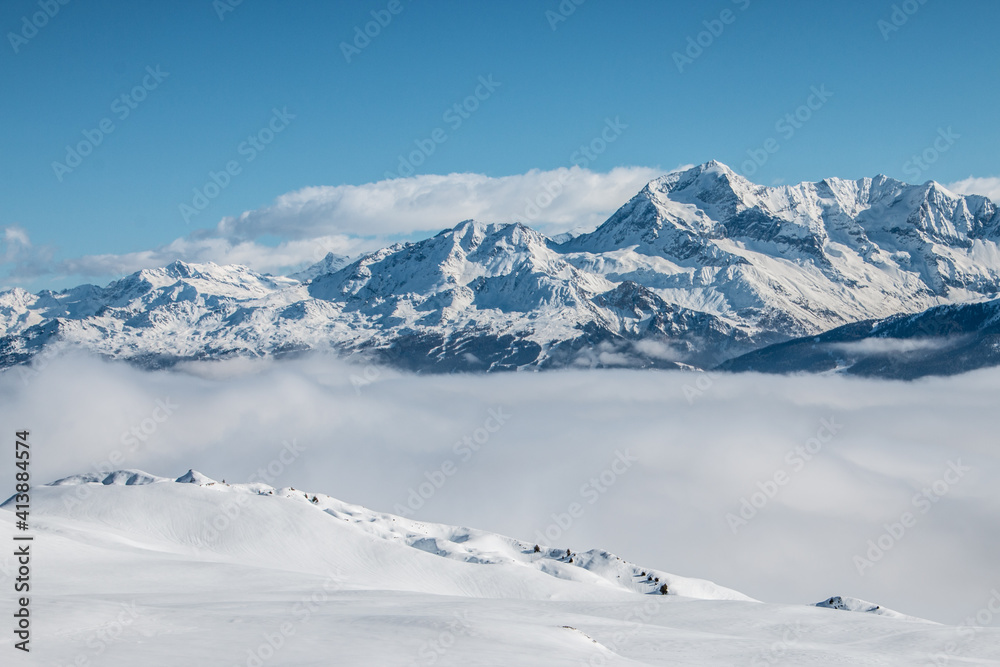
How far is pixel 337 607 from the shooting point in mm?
54031

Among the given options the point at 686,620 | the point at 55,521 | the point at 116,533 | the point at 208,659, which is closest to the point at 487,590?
the point at 686,620

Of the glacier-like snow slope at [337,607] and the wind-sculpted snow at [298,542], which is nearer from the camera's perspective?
the glacier-like snow slope at [337,607]

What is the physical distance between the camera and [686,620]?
62.6 meters

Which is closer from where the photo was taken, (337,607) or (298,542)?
(337,607)

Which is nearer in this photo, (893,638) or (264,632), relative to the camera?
(264,632)

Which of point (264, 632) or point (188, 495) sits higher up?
point (188, 495)

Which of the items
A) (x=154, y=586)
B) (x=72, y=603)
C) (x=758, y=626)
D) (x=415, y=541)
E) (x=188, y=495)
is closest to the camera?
(x=72, y=603)

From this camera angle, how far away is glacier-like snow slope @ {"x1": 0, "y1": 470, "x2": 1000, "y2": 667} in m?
39.4

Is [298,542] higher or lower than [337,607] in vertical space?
higher

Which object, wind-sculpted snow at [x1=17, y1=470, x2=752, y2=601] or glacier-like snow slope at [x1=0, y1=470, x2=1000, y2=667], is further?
wind-sculpted snow at [x1=17, y1=470, x2=752, y2=601]

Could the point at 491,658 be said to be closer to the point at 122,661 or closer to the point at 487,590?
the point at 122,661

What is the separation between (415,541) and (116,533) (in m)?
51.5

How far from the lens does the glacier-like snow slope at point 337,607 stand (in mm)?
39438

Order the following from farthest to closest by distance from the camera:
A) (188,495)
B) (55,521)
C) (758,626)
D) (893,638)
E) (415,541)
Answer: (415,541) → (188,495) → (55,521) → (758,626) → (893,638)
